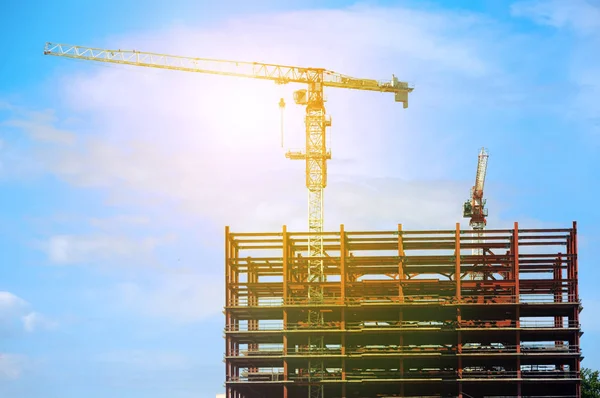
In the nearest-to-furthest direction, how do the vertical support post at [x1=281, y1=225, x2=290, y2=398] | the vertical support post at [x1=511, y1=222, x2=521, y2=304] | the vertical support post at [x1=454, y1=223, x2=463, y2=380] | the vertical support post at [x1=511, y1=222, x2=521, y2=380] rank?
the vertical support post at [x1=511, y1=222, x2=521, y2=380] < the vertical support post at [x1=511, y1=222, x2=521, y2=304] < the vertical support post at [x1=454, y1=223, x2=463, y2=380] < the vertical support post at [x1=281, y1=225, x2=290, y2=398]

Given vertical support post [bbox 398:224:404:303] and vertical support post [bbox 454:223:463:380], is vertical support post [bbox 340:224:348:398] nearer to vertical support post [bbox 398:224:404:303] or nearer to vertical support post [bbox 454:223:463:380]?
vertical support post [bbox 398:224:404:303]

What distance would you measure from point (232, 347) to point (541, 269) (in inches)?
1891

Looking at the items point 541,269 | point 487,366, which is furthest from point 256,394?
point 541,269

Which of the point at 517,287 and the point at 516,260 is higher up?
the point at 516,260

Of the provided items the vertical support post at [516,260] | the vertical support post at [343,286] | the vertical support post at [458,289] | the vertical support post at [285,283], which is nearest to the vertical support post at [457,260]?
the vertical support post at [458,289]

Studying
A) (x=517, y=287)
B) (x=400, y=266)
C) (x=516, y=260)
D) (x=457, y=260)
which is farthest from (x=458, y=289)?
(x=516, y=260)

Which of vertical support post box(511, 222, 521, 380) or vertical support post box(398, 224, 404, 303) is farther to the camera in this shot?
vertical support post box(398, 224, 404, 303)

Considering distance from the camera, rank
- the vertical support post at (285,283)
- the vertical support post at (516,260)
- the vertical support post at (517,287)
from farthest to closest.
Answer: the vertical support post at (285,283)
the vertical support post at (516,260)
the vertical support post at (517,287)

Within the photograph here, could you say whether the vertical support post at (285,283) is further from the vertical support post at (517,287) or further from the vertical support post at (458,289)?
the vertical support post at (517,287)

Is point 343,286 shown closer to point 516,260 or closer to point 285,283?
point 285,283

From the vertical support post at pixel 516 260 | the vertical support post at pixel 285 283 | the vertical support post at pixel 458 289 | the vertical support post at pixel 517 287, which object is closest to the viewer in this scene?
the vertical support post at pixel 517 287

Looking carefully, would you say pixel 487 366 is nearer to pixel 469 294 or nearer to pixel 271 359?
pixel 469 294

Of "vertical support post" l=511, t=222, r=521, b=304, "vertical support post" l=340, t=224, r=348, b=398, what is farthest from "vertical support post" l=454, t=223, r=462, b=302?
"vertical support post" l=340, t=224, r=348, b=398

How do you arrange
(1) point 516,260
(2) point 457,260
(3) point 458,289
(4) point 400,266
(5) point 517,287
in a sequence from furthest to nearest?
1. (4) point 400,266
2. (3) point 458,289
3. (2) point 457,260
4. (1) point 516,260
5. (5) point 517,287
